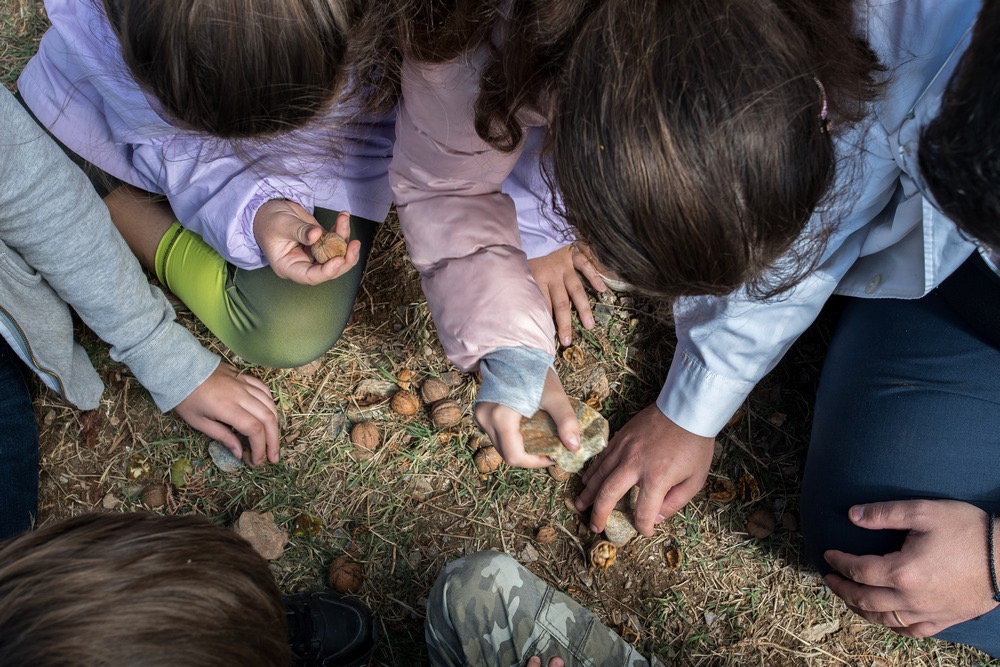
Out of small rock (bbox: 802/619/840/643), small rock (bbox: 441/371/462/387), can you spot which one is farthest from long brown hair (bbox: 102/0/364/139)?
small rock (bbox: 802/619/840/643)

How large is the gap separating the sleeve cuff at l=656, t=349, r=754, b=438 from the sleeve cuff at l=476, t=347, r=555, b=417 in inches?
12.7

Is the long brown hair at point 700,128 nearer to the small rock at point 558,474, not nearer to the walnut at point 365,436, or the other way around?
the small rock at point 558,474

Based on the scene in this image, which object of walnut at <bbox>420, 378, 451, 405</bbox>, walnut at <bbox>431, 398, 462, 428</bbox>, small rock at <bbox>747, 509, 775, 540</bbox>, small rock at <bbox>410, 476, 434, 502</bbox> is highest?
walnut at <bbox>420, 378, 451, 405</bbox>

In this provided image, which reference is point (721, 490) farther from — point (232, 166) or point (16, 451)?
point (16, 451)

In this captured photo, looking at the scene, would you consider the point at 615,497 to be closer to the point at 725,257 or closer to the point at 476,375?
the point at 476,375

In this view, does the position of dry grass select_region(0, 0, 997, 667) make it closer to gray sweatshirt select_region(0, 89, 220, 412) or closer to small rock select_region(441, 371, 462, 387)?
small rock select_region(441, 371, 462, 387)

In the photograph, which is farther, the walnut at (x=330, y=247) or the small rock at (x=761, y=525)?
the small rock at (x=761, y=525)

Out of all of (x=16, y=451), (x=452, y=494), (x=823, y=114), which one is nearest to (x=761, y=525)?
(x=452, y=494)

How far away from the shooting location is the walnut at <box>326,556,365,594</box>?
180 cm

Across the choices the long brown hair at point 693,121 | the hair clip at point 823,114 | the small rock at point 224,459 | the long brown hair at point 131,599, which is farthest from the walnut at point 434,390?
the hair clip at point 823,114

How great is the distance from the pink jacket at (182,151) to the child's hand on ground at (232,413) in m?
0.30

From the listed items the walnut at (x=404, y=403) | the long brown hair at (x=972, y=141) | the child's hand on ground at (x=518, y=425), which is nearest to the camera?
the long brown hair at (x=972, y=141)

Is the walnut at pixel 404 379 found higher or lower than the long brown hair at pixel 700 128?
lower

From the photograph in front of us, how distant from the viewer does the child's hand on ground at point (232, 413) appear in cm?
182
